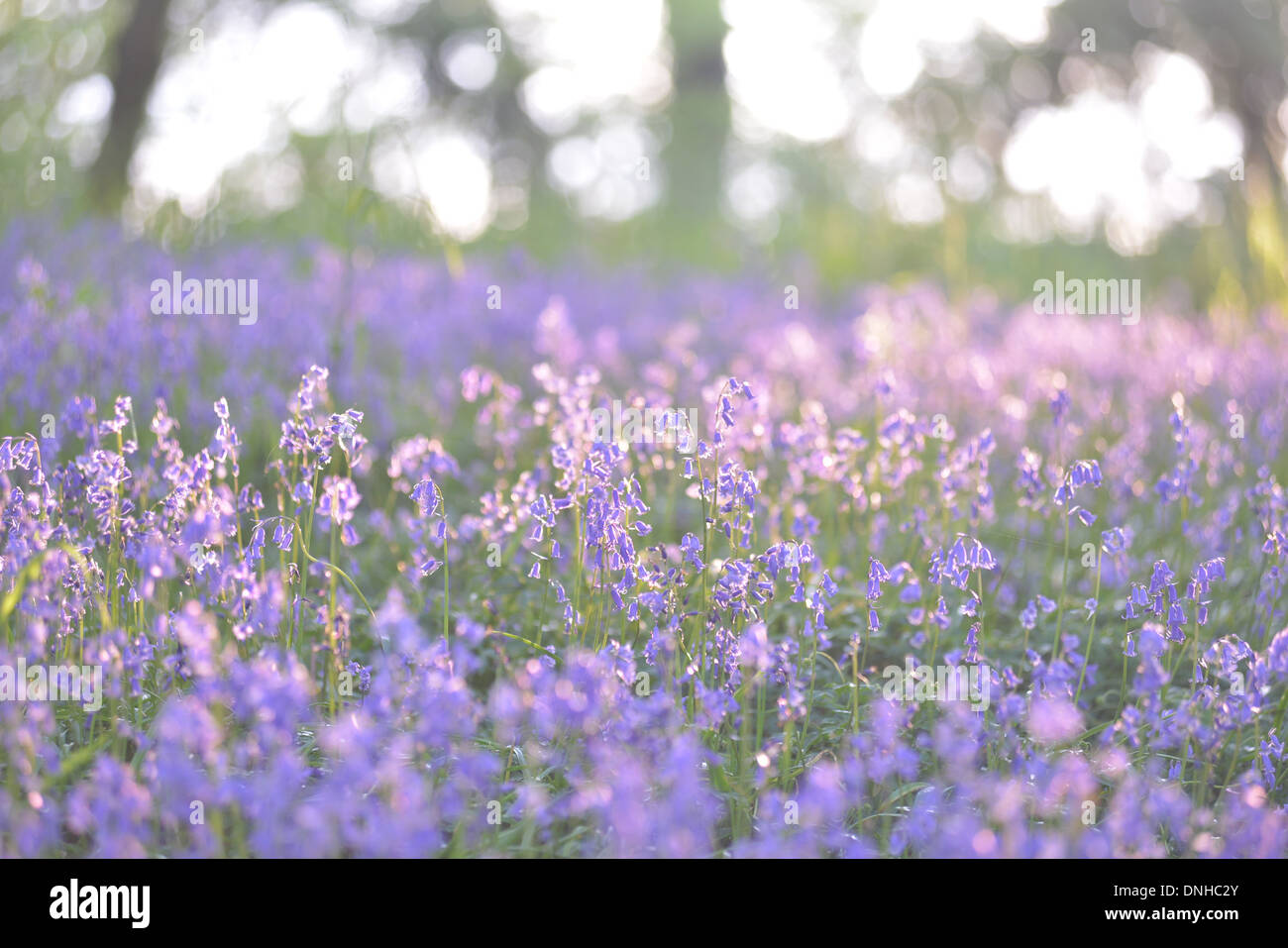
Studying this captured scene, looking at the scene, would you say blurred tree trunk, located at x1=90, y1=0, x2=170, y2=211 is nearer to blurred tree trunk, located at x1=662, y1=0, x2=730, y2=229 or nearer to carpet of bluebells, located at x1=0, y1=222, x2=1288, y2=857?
carpet of bluebells, located at x1=0, y1=222, x2=1288, y2=857

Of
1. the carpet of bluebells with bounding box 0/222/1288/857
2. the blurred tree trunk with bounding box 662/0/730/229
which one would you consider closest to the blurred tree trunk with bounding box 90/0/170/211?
the carpet of bluebells with bounding box 0/222/1288/857

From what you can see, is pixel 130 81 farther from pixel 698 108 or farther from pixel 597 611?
pixel 597 611

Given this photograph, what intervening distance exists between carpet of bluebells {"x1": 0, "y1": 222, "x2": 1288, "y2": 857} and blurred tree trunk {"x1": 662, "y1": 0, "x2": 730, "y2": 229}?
307 inches

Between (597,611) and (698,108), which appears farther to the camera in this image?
(698,108)

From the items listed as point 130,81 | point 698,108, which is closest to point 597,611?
point 130,81

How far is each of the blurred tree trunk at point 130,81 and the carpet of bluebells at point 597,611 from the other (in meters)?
3.86

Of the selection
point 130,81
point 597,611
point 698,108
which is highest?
point 698,108

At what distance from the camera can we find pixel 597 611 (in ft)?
9.80

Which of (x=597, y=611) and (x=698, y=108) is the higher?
(x=698, y=108)

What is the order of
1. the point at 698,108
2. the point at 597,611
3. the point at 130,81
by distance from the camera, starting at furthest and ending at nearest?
1. the point at 698,108
2. the point at 130,81
3. the point at 597,611

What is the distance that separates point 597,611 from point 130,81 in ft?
26.0

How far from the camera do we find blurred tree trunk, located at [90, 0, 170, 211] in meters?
8.80

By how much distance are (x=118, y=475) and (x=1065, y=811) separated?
240 cm
